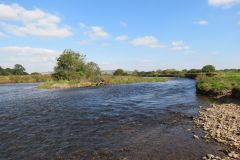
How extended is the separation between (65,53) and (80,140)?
6697 cm

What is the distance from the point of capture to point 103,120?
928 inches

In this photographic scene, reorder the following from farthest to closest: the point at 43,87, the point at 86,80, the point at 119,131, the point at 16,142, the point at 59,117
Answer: the point at 86,80 → the point at 43,87 → the point at 59,117 → the point at 119,131 → the point at 16,142

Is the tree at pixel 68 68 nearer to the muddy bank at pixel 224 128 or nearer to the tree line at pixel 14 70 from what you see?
the muddy bank at pixel 224 128

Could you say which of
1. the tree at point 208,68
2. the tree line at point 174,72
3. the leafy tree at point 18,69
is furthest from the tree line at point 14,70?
the tree at point 208,68

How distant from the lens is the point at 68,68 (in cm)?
7975

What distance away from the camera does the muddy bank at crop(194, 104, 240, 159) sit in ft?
46.9

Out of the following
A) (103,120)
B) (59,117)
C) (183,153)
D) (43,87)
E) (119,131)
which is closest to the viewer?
(183,153)

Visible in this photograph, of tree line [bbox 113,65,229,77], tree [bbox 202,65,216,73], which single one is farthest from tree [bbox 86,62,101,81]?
tree [bbox 202,65,216,73]

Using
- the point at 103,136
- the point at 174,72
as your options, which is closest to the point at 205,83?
the point at 103,136

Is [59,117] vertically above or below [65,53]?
below

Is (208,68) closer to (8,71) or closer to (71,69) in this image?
(71,69)

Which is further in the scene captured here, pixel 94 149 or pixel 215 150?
pixel 94 149

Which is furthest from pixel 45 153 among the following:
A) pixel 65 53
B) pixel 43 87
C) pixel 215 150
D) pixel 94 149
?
pixel 65 53

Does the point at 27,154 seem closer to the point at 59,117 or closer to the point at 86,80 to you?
the point at 59,117
